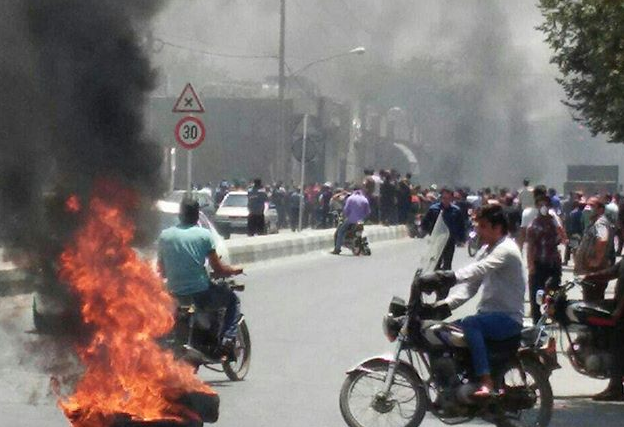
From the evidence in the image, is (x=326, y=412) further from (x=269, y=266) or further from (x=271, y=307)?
(x=269, y=266)

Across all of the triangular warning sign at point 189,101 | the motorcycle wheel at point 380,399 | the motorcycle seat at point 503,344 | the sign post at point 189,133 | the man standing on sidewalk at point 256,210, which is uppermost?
the triangular warning sign at point 189,101

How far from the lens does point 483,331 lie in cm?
1170

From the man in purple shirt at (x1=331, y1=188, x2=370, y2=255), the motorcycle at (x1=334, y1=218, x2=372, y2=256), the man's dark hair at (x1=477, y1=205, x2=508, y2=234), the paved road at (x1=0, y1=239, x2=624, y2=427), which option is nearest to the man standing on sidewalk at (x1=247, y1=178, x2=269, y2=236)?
the motorcycle at (x1=334, y1=218, x2=372, y2=256)

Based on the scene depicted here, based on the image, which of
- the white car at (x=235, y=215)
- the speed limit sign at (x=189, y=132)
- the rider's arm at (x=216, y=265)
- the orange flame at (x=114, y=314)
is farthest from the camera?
the white car at (x=235, y=215)

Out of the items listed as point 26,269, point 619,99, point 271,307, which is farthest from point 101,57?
point 271,307

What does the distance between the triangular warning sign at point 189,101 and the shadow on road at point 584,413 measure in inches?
505

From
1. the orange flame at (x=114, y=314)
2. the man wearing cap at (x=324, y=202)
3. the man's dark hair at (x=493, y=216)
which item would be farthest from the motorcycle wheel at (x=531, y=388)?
the man wearing cap at (x=324, y=202)

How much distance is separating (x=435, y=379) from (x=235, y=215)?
1570 inches

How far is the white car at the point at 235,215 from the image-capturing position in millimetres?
50875

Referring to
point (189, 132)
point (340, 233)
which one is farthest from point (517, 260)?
point (340, 233)

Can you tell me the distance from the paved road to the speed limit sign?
2.53 meters

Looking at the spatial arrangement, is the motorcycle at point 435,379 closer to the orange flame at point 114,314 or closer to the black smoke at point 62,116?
the orange flame at point 114,314

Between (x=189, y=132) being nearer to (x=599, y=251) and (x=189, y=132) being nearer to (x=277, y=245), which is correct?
(x=599, y=251)

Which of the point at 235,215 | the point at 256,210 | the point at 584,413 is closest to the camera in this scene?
the point at 584,413
